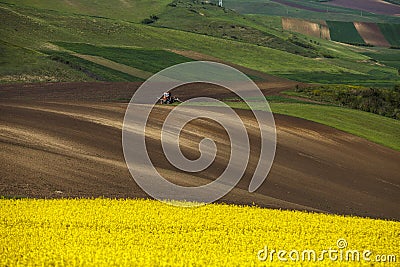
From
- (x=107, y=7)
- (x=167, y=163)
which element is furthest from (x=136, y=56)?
(x=167, y=163)

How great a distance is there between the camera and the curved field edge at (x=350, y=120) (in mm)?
53853

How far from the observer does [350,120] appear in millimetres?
59938

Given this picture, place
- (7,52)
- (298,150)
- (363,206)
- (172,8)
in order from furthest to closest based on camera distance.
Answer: (172,8) < (7,52) < (298,150) < (363,206)

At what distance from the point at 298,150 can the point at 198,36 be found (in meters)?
80.1

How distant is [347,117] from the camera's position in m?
61.2

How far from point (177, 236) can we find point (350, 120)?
140 feet

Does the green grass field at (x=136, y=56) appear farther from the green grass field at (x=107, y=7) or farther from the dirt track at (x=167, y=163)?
the dirt track at (x=167, y=163)

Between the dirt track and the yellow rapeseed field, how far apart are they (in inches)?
147

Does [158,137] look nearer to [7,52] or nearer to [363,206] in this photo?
[363,206]

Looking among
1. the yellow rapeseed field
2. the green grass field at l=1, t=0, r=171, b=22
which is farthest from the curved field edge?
the green grass field at l=1, t=0, r=171, b=22

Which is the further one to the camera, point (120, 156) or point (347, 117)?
point (347, 117)

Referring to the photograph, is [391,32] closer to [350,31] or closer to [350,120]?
[350,31]

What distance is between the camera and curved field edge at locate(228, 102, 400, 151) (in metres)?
53.9

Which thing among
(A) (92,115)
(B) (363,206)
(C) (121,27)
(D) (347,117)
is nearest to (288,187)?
(B) (363,206)
